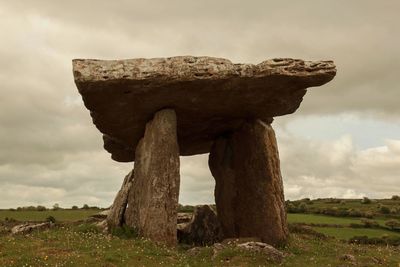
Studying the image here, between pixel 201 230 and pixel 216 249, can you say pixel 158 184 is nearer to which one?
pixel 216 249

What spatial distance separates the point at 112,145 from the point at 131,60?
10.2 meters

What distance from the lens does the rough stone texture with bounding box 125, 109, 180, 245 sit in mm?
24234

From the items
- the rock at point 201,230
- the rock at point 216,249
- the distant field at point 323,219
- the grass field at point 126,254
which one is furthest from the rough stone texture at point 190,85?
the distant field at point 323,219

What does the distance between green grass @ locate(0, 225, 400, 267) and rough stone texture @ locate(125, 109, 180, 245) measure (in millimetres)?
1370

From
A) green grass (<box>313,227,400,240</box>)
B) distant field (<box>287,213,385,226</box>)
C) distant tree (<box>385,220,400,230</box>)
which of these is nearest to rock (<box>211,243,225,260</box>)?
green grass (<box>313,227,400,240</box>)

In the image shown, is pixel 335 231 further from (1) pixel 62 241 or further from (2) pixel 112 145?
(1) pixel 62 241

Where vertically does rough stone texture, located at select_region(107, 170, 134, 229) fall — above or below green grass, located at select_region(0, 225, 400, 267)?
above

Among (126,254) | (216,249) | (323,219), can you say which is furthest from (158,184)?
(323,219)

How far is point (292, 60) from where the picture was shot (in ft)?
79.7

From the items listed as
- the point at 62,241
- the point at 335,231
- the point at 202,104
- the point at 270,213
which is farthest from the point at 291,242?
the point at 335,231

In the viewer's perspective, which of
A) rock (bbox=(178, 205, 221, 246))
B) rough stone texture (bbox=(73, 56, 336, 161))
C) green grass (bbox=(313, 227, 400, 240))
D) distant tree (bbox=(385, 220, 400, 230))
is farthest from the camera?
distant tree (bbox=(385, 220, 400, 230))

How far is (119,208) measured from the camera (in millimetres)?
28422

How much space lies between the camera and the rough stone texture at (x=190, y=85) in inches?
944

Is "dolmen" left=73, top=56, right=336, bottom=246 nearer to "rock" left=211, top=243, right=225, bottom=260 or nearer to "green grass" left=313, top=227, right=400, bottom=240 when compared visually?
"rock" left=211, top=243, right=225, bottom=260
